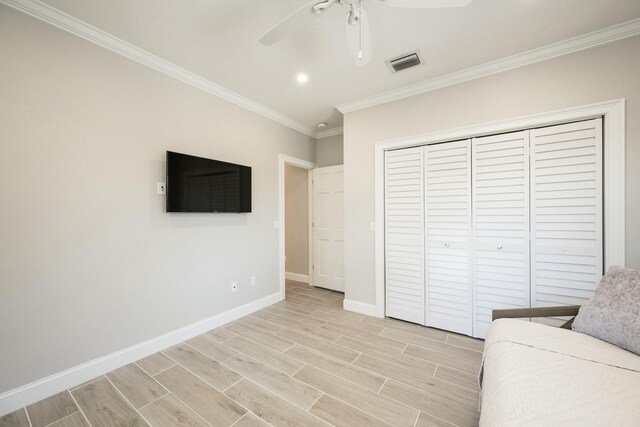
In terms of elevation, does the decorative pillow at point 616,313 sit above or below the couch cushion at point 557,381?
above

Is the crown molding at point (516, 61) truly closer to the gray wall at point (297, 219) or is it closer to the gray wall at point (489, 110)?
the gray wall at point (489, 110)

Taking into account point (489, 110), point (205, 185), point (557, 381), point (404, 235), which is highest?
point (489, 110)

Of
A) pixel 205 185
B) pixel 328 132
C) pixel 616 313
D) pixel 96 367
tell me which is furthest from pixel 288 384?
pixel 328 132

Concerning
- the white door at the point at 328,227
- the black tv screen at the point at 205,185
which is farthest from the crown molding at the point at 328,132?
the black tv screen at the point at 205,185

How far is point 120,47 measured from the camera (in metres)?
2.05

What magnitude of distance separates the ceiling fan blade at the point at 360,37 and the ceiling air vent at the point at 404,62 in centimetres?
83

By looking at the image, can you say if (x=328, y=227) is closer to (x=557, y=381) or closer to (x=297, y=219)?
(x=297, y=219)

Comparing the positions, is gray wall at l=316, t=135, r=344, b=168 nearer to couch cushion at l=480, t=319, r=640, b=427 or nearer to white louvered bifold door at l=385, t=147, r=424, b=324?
white louvered bifold door at l=385, t=147, r=424, b=324

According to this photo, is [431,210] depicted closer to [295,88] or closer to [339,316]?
[339,316]

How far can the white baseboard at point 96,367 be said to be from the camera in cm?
160

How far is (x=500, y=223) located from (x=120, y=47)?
3.64 meters

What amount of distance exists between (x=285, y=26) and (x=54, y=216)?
2.00 meters

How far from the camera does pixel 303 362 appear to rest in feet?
6.89

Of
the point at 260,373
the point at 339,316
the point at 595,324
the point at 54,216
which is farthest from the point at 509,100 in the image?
the point at 54,216
